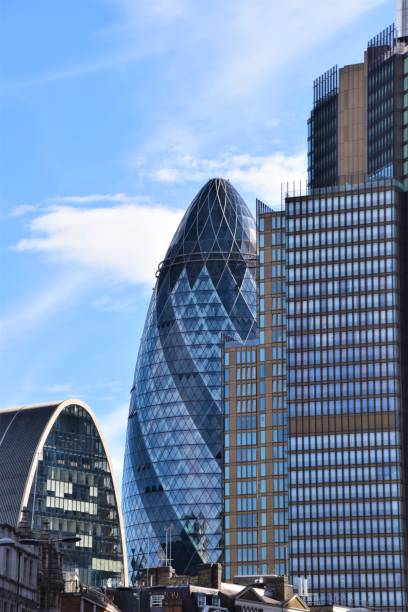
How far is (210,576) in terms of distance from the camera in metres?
140

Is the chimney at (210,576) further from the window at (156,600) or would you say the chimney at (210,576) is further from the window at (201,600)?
the window at (156,600)

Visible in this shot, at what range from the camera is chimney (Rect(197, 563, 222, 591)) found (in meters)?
139

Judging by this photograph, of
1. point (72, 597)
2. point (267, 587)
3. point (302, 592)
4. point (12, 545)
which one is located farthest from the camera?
point (302, 592)

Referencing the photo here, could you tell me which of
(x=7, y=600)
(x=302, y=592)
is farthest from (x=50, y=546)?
(x=302, y=592)

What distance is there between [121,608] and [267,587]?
70.5ft

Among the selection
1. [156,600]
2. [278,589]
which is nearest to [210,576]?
[278,589]

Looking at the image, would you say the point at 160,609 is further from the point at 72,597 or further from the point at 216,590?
the point at 72,597

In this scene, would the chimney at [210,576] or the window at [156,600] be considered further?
the chimney at [210,576]

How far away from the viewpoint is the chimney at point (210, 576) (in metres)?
139

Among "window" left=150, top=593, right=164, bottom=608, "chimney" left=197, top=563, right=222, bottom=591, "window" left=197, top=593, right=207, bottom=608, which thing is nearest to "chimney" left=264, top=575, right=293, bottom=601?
"chimney" left=197, top=563, right=222, bottom=591

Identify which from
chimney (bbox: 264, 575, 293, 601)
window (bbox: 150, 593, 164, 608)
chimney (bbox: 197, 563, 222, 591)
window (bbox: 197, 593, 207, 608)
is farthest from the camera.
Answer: chimney (bbox: 264, 575, 293, 601)

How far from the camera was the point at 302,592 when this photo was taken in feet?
603

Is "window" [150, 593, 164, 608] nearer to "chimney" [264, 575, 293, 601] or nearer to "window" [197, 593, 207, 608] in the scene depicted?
"window" [197, 593, 207, 608]

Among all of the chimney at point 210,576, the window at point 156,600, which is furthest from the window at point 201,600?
the chimney at point 210,576
